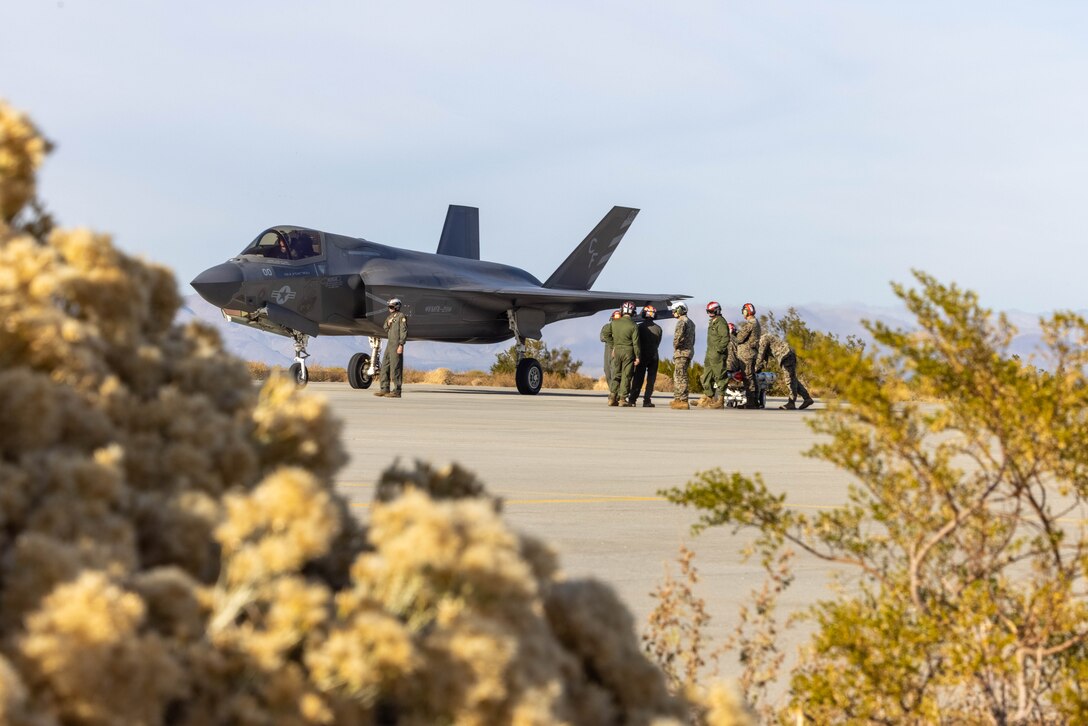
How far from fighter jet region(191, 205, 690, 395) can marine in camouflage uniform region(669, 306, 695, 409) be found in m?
7.09

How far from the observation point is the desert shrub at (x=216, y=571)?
160 cm

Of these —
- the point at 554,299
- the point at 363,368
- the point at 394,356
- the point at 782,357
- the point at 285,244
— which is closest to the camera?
the point at 394,356

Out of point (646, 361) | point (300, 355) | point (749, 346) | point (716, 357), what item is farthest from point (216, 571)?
point (300, 355)

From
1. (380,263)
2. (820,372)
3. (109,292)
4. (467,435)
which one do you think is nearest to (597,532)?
(820,372)

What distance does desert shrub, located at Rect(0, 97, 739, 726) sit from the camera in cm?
160

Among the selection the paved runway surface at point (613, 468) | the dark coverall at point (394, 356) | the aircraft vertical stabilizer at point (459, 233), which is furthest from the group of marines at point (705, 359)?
the aircraft vertical stabilizer at point (459, 233)

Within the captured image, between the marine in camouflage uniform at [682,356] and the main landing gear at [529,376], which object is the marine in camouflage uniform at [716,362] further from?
the main landing gear at [529,376]

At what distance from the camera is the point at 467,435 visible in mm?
16688

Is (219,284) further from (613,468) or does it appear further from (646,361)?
(613,468)

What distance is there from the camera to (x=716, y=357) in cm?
2705

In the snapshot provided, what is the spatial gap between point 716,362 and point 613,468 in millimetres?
14618

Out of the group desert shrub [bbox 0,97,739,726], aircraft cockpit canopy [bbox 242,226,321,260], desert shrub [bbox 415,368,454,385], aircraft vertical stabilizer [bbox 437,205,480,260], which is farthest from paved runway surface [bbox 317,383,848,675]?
desert shrub [bbox 415,368,454,385]

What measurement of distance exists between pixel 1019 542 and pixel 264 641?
301 centimetres

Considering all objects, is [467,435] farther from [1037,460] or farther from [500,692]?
[500,692]
